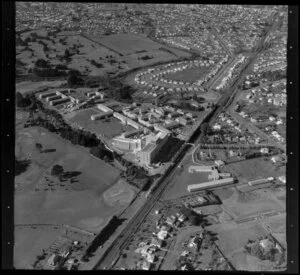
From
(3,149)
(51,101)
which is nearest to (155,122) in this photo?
(51,101)

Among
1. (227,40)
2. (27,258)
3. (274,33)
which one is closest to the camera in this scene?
(27,258)

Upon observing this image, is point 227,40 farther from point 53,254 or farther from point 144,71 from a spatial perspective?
point 53,254

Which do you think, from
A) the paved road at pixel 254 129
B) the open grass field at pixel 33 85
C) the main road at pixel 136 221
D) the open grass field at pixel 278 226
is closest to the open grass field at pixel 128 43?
the open grass field at pixel 33 85

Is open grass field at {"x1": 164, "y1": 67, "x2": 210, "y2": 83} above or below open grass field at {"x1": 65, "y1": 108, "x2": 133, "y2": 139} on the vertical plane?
above

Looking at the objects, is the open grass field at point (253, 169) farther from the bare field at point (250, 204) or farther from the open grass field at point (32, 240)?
the open grass field at point (32, 240)

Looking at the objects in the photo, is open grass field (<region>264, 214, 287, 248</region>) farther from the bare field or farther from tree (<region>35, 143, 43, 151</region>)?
tree (<region>35, 143, 43, 151</region>)

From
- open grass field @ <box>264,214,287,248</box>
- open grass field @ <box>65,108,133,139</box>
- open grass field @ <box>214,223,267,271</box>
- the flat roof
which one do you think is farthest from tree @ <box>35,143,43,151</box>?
open grass field @ <box>264,214,287,248</box>
